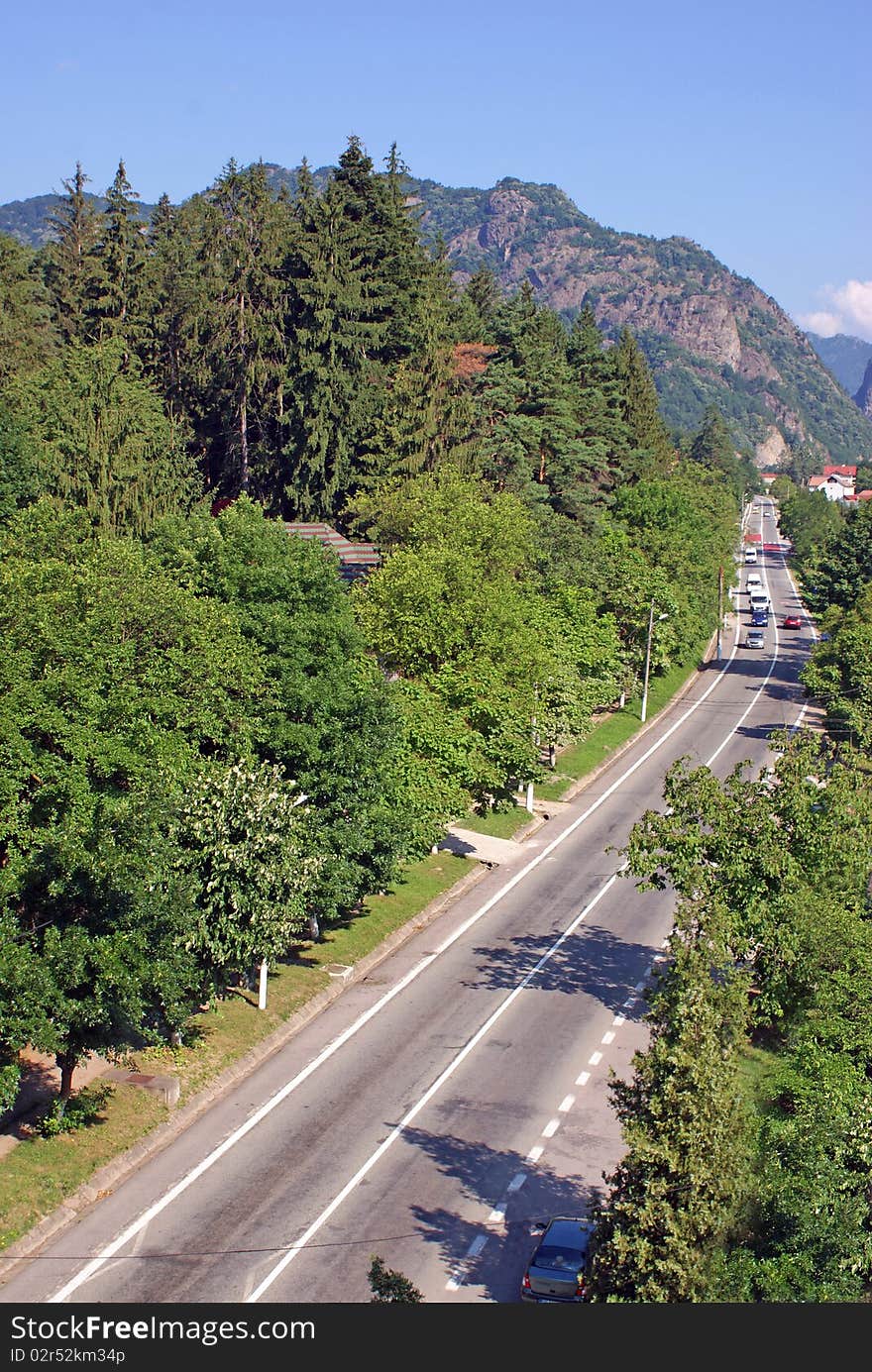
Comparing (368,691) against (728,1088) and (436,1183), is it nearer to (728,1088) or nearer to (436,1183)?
(436,1183)

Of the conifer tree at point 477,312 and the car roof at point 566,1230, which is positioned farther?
the conifer tree at point 477,312

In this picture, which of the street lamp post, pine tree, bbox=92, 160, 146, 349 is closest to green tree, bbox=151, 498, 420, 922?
the street lamp post

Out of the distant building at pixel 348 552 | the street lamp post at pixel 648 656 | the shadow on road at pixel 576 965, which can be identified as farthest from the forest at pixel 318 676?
the shadow on road at pixel 576 965

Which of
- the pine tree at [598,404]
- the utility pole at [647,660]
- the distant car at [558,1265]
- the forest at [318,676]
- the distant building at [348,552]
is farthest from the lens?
the pine tree at [598,404]

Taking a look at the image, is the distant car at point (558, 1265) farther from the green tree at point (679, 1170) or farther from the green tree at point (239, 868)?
the green tree at point (239, 868)

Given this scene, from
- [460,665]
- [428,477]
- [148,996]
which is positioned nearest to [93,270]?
[428,477]

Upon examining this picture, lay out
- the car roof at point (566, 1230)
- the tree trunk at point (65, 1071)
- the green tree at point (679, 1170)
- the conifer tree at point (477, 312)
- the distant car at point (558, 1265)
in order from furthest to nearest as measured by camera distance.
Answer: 1. the conifer tree at point (477, 312)
2. the tree trunk at point (65, 1071)
3. the car roof at point (566, 1230)
4. the distant car at point (558, 1265)
5. the green tree at point (679, 1170)

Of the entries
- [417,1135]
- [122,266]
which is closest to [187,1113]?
[417,1135]

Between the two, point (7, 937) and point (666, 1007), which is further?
point (7, 937)
